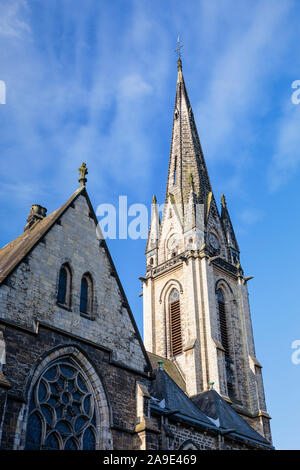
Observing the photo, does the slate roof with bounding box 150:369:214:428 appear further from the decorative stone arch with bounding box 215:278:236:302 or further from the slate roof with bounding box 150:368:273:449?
the decorative stone arch with bounding box 215:278:236:302

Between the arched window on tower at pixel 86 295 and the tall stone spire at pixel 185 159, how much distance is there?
2514 cm

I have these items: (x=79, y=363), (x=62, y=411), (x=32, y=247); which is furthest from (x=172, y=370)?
(x=32, y=247)

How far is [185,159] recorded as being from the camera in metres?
46.2

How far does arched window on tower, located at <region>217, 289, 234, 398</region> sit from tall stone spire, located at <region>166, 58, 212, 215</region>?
8149mm

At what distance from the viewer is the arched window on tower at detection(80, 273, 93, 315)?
58.4 ft

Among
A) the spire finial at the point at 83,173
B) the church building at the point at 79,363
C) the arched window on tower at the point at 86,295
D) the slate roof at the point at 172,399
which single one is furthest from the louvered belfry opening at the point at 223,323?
the arched window on tower at the point at 86,295

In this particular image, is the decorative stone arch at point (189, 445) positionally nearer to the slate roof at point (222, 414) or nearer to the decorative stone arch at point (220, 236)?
the slate roof at point (222, 414)

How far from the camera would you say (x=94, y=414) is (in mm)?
16328

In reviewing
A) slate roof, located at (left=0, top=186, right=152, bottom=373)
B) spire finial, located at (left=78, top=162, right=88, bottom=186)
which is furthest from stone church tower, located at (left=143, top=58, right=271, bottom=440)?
spire finial, located at (left=78, top=162, right=88, bottom=186)

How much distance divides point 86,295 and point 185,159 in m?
29.5

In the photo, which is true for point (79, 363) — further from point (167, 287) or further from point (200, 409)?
point (167, 287)

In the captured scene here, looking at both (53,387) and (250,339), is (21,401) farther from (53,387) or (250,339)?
(250,339)

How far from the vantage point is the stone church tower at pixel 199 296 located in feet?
114
